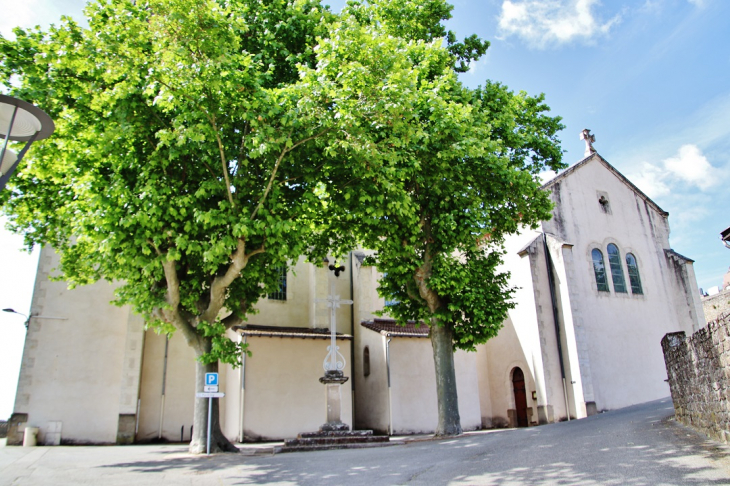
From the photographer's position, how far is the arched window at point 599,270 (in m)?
20.9

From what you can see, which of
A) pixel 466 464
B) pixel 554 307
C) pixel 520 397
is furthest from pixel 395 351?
pixel 466 464

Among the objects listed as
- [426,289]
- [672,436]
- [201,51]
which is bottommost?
[672,436]

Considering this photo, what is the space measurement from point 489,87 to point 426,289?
6.36 metres

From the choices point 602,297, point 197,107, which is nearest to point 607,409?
point 602,297

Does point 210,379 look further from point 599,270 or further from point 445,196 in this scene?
point 599,270

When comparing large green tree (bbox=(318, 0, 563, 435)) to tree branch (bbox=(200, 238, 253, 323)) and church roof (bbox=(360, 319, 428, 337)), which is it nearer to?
tree branch (bbox=(200, 238, 253, 323))

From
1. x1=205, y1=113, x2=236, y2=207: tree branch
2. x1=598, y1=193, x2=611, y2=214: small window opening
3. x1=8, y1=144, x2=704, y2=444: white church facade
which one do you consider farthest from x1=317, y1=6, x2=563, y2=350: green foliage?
x1=598, y1=193, x2=611, y2=214: small window opening

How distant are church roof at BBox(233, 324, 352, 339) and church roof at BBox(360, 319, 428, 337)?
1365 mm

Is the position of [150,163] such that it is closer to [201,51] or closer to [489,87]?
[201,51]

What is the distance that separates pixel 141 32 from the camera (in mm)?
9594

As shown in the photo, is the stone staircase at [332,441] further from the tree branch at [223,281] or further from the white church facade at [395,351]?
the white church facade at [395,351]

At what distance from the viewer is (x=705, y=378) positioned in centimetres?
820

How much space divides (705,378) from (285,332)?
45.0 feet

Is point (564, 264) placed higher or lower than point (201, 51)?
lower
